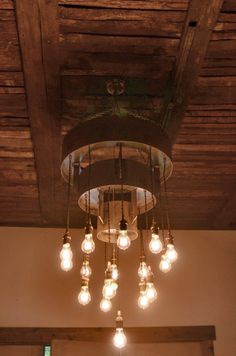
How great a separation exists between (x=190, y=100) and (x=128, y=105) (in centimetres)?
29

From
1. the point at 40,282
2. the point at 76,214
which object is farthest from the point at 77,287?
the point at 76,214

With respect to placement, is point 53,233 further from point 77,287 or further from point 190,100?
point 190,100

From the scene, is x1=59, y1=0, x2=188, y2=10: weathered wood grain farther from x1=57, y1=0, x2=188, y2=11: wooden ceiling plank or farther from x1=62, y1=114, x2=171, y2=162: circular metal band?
x1=62, y1=114, x2=171, y2=162: circular metal band

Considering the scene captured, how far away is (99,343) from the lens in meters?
3.08

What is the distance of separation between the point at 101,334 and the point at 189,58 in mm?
2240

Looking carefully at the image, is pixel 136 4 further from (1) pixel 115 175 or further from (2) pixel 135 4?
(1) pixel 115 175

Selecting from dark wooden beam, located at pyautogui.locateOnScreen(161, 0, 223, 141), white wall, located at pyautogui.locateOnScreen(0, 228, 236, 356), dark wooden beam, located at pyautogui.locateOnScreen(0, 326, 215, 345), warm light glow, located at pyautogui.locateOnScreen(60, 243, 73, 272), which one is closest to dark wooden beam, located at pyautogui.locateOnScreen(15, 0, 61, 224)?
dark wooden beam, located at pyautogui.locateOnScreen(161, 0, 223, 141)

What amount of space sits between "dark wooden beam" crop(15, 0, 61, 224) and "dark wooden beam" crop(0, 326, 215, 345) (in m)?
1.31

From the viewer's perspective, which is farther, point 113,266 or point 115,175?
point 113,266

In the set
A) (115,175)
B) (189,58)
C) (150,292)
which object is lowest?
(150,292)

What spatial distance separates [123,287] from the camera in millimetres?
3254

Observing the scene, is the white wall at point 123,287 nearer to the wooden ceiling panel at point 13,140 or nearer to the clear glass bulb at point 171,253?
the wooden ceiling panel at point 13,140

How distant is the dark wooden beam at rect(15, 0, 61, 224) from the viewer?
143 cm

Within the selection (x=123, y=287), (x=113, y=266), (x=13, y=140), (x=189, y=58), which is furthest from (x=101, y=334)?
(x=189, y=58)
